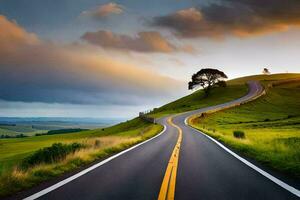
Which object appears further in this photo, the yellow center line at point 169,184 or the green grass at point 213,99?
the green grass at point 213,99

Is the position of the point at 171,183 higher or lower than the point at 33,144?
higher

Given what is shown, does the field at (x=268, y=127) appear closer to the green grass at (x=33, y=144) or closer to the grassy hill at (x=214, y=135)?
the grassy hill at (x=214, y=135)

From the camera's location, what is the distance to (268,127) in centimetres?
5528

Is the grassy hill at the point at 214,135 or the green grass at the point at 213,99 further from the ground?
the green grass at the point at 213,99

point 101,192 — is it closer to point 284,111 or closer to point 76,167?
point 76,167

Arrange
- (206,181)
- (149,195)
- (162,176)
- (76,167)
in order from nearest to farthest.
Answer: (149,195)
(206,181)
(162,176)
(76,167)

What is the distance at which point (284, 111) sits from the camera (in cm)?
8700

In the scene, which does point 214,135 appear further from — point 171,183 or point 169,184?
point 169,184

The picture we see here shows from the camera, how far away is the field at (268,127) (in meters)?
15.3

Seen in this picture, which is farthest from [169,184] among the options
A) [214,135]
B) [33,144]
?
[33,144]

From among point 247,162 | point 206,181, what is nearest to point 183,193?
point 206,181

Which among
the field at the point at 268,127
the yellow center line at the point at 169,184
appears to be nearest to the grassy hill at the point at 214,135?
the field at the point at 268,127

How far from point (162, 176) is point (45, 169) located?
12.3 feet

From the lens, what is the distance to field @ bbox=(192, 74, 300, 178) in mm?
15349
